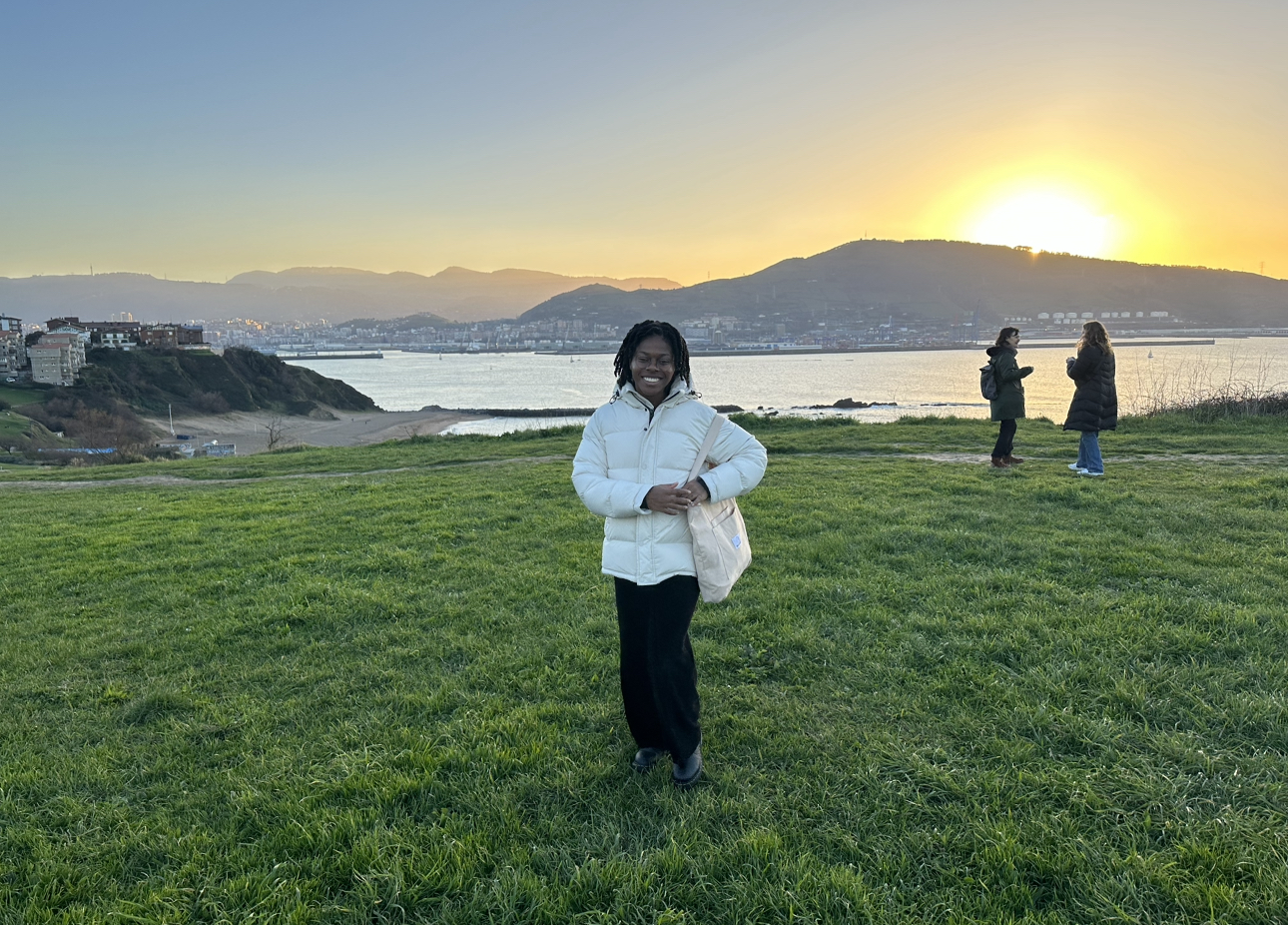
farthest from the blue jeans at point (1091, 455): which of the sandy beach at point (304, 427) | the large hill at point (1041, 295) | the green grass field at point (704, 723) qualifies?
the large hill at point (1041, 295)

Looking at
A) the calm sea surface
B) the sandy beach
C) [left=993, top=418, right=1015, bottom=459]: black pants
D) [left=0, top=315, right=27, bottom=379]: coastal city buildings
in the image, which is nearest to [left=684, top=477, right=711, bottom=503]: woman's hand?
[left=993, top=418, right=1015, bottom=459]: black pants

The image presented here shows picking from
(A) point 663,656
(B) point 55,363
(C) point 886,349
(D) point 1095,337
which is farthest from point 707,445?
(C) point 886,349

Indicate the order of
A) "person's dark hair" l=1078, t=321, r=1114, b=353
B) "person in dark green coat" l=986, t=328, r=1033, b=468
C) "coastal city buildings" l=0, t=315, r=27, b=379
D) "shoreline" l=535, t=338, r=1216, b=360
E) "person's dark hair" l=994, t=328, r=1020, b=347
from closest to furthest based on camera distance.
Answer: "person's dark hair" l=1078, t=321, r=1114, b=353 → "person's dark hair" l=994, t=328, r=1020, b=347 → "person in dark green coat" l=986, t=328, r=1033, b=468 → "coastal city buildings" l=0, t=315, r=27, b=379 → "shoreline" l=535, t=338, r=1216, b=360

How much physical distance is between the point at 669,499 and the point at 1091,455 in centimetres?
942

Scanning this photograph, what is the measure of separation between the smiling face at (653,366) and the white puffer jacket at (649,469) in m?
0.07

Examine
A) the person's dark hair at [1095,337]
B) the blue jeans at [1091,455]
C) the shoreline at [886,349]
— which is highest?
the shoreline at [886,349]

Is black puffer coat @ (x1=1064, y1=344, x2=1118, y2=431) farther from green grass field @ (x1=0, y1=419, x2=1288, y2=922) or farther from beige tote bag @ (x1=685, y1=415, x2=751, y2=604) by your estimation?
beige tote bag @ (x1=685, y1=415, x2=751, y2=604)

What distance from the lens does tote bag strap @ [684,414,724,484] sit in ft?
9.59

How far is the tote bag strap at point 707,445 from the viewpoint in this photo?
2.92 meters

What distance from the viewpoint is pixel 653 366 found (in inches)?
116

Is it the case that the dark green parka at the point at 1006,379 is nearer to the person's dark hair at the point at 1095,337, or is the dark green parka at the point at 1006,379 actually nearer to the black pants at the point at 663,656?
the person's dark hair at the point at 1095,337

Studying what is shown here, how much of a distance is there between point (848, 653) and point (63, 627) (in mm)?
5939

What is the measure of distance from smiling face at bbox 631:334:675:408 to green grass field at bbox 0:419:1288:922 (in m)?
1.79

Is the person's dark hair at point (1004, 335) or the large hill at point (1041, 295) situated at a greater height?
the large hill at point (1041, 295)
